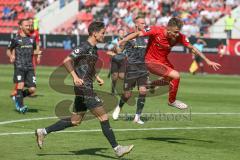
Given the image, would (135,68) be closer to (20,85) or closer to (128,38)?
(20,85)

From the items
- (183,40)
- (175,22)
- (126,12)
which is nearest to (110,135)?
(175,22)

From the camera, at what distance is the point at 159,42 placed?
15.2 meters

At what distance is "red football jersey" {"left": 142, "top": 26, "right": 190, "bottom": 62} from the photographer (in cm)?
1490

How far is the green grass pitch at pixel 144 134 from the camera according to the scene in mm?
12117

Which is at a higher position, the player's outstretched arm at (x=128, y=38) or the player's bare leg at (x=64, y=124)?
the player's outstretched arm at (x=128, y=38)

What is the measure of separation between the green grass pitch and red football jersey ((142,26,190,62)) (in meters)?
1.74

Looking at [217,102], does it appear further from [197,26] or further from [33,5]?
[33,5]

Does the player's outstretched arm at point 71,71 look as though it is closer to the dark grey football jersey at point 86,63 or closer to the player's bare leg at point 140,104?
the dark grey football jersey at point 86,63

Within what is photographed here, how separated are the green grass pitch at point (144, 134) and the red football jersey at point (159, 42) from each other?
174 cm

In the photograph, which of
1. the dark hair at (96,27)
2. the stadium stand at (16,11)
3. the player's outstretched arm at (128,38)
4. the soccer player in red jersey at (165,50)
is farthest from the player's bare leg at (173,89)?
the stadium stand at (16,11)

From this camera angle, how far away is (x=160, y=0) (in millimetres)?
46812

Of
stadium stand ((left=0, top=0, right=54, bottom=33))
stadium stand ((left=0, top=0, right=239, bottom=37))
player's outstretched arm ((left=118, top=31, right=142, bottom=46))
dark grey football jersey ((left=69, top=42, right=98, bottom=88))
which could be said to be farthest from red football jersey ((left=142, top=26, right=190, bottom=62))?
stadium stand ((left=0, top=0, right=54, bottom=33))

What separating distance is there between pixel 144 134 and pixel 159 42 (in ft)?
6.88

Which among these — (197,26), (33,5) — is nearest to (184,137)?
(197,26)
